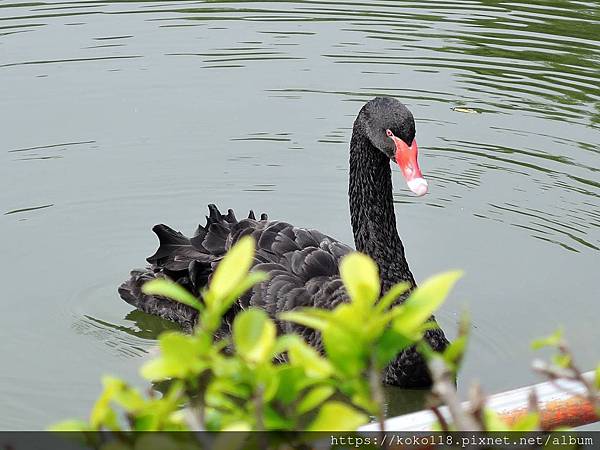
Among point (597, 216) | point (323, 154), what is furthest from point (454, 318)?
point (323, 154)

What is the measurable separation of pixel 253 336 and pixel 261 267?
3389 millimetres

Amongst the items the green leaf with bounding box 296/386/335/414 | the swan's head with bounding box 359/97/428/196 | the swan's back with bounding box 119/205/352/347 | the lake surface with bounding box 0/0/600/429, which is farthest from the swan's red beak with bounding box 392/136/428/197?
the green leaf with bounding box 296/386/335/414

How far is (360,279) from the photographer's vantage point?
1.12 metres

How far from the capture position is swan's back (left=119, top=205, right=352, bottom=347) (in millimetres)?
4391

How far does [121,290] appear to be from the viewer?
5086 mm

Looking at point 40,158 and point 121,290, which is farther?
point 40,158

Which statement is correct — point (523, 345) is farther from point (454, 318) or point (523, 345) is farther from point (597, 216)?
point (597, 216)

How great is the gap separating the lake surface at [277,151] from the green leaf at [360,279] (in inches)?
122

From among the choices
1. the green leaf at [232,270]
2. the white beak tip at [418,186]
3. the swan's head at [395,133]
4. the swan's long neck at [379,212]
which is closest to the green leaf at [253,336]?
the green leaf at [232,270]

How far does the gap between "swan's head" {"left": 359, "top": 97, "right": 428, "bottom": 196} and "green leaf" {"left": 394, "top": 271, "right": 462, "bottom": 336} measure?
311 cm

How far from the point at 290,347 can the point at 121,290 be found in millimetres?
3989

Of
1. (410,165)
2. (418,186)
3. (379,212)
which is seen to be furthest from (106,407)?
(379,212)

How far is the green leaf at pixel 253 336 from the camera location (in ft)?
3.70

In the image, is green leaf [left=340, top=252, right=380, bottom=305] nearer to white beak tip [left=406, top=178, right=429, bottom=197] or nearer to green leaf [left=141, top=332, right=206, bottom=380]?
green leaf [left=141, top=332, right=206, bottom=380]
